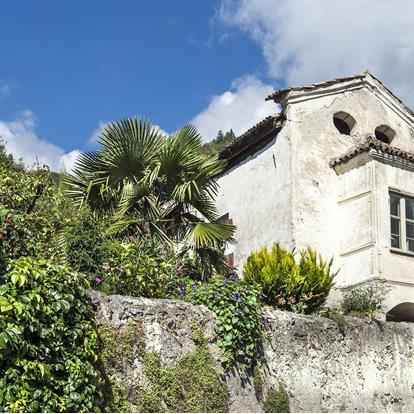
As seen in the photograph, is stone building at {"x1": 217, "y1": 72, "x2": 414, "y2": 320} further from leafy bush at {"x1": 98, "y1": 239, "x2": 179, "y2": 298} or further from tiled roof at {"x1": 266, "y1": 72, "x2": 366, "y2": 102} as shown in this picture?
leafy bush at {"x1": 98, "y1": 239, "x2": 179, "y2": 298}

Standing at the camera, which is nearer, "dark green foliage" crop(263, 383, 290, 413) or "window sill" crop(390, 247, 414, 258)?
"dark green foliage" crop(263, 383, 290, 413)

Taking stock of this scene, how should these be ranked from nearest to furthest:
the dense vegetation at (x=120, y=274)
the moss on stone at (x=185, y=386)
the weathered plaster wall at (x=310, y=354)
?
the dense vegetation at (x=120, y=274) < the moss on stone at (x=185, y=386) < the weathered plaster wall at (x=310, y=354)

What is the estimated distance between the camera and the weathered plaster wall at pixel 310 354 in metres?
11.5

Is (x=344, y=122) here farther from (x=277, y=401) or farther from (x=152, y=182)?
(x=277, y=401)

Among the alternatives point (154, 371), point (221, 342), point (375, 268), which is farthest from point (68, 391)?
point (375, 268)

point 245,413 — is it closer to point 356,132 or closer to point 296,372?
point 296,372

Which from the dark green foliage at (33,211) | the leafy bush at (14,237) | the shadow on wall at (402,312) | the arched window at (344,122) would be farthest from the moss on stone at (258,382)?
the arched window at (344,122)

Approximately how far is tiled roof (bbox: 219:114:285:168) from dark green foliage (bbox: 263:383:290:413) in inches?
354

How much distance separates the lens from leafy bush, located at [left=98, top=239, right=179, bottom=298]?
493 inches

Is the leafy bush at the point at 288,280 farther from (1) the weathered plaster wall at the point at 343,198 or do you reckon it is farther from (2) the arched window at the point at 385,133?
(2) the arched window at the point at 385,133

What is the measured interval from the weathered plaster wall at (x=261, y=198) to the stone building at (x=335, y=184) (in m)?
0.03

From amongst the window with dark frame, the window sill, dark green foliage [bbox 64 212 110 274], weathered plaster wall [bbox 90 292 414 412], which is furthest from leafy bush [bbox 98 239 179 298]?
the window with dark frame

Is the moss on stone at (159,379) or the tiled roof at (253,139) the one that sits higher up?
the tiled roof at (253,139)

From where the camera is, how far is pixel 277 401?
498 inches
